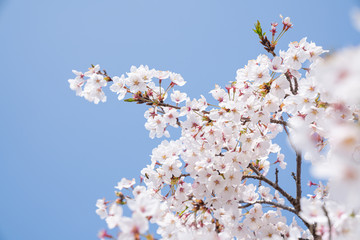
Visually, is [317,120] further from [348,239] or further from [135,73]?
[135,73]

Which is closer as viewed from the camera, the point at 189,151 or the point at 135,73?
the point at 135,73

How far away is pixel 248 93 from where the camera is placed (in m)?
3.53

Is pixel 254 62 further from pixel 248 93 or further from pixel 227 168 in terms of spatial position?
pixel 227 168

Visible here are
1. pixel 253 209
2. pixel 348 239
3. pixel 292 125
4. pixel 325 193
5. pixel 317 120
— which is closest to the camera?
pixel 348 239

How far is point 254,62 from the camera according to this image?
134 inches

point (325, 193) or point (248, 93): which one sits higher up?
point (248, 93)

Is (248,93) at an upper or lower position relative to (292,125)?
upper

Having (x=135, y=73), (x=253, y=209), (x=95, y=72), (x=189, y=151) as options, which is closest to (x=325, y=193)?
(x=253, y=209)

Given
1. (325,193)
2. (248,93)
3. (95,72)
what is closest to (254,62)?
(248,93)

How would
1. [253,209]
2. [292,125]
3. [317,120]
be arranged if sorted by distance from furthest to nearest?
[253,209], [292,125], [317,120]

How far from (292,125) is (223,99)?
3.10 ft

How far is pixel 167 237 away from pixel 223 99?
6.75 ft

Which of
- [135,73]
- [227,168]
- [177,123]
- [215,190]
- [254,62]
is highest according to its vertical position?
[254,62]

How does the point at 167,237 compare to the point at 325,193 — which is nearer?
the point at 167,237
